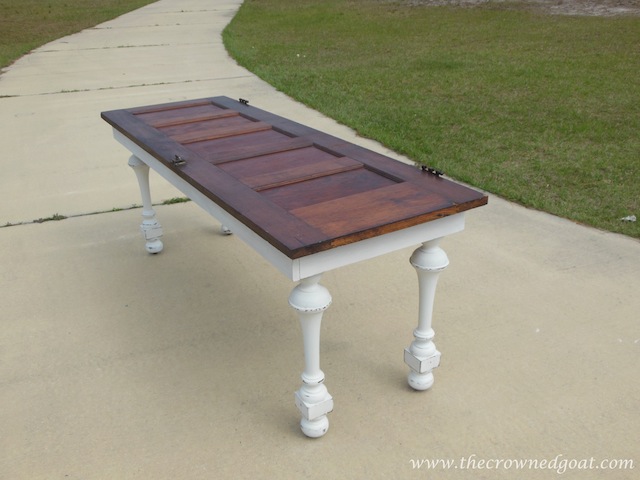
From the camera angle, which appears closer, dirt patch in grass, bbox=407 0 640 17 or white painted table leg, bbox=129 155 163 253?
white painted table leg, bbox=129 155 163 253

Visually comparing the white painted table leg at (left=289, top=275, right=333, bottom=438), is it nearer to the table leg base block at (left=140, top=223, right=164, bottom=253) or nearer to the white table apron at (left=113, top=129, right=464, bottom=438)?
the white table apron at (left=113, top=129, right=464, bottom=438)

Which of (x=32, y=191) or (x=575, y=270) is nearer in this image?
(x=575, y=270)

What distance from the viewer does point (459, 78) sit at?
829cm

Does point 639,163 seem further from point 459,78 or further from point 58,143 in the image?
point 58,143

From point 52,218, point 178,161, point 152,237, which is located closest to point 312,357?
point 178,161

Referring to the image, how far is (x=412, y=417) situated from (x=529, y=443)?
412 mm

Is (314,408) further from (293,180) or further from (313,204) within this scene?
(293,180)

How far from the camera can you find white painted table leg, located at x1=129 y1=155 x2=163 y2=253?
3676 millimetres

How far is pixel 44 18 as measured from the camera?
1673 cm

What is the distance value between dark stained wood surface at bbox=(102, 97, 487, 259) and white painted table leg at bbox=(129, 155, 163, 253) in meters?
0.25

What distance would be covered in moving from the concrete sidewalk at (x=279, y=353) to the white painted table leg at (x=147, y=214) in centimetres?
9

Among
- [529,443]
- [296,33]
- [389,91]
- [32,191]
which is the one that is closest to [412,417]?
[529,443]

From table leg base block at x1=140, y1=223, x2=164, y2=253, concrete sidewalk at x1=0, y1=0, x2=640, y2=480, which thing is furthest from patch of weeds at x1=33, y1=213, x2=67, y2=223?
table leg base block at x1=140, y1=223, x2=164, y2=253

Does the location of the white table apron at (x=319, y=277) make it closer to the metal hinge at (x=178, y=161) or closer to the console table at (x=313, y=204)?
the console table at (x=313, y=204)
